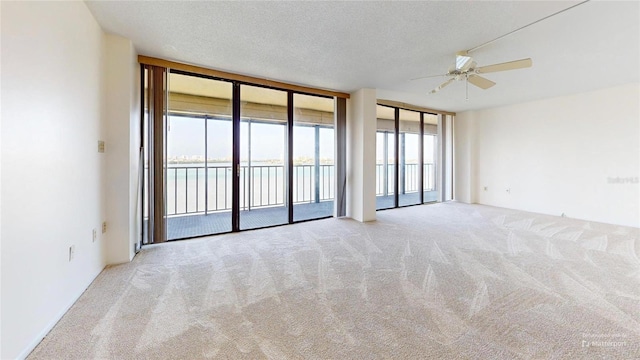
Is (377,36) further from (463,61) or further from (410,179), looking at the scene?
(410,179)

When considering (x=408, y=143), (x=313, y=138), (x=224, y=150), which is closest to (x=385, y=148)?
(x=408, y=143)

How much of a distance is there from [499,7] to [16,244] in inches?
144

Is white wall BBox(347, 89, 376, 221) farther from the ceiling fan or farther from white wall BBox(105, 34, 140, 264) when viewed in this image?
white wall BBox(105, 34, 140, 264)

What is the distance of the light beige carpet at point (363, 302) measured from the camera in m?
1.48

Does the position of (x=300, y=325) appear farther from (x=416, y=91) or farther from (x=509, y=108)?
(x=509, y=108)

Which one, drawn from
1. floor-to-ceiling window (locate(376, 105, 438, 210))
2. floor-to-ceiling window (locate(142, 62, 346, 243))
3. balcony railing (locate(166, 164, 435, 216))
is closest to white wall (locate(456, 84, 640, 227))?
floor-to-ceiling window (locate(376, 105, 438, 210))

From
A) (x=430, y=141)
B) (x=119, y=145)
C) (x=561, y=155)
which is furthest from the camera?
(x=430, y=141)

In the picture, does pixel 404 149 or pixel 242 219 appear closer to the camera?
pixel 242 219

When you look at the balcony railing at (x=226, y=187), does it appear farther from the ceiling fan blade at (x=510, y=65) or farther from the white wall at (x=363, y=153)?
the ceiling fan blade at (x=510, y=65)

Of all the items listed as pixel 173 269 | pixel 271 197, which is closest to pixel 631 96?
pixel 271 197

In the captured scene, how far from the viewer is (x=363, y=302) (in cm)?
196

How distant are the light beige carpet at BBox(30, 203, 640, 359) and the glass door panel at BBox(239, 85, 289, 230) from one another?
1471mm

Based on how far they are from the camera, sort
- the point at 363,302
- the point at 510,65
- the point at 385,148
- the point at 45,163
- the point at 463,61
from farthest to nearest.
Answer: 1. the point at 385,148
2. the point at 463,61
3. the point at 510,65
4. the point at 363,302
5. the point at 45,163

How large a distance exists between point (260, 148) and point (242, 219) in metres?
1.43
